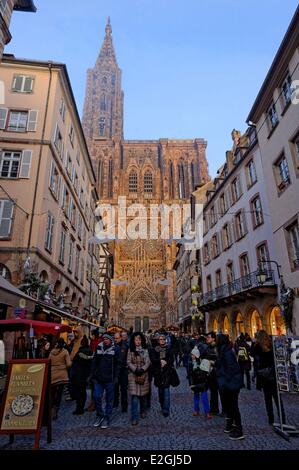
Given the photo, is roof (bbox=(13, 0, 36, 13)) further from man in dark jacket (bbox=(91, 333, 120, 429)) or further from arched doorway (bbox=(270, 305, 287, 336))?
arched doorway (bbox=(270, 305, 287, 336))

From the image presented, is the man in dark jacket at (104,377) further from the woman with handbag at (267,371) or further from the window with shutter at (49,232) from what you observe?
the window with shutter at (49,232)

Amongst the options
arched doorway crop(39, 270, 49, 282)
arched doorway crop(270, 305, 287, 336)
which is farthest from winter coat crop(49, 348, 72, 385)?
arched doorway crop(270, 305, 287, 336)

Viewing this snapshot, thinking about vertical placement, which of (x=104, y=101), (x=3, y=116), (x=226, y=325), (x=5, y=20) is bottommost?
(x=226, y=325)

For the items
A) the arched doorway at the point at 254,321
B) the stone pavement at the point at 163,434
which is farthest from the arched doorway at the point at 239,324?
the stone pavement at the point at 163,434

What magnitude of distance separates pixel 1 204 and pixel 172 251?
46.8m

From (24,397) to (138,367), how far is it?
87.7 inches

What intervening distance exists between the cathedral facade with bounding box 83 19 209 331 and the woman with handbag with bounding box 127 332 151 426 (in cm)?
4221

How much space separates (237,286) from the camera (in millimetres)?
18828

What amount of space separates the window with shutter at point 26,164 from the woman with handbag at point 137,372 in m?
11.2

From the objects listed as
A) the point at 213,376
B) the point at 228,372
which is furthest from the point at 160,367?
the point at 228,372

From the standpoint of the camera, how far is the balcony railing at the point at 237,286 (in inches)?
598

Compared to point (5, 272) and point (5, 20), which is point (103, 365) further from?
point (5, 20)
